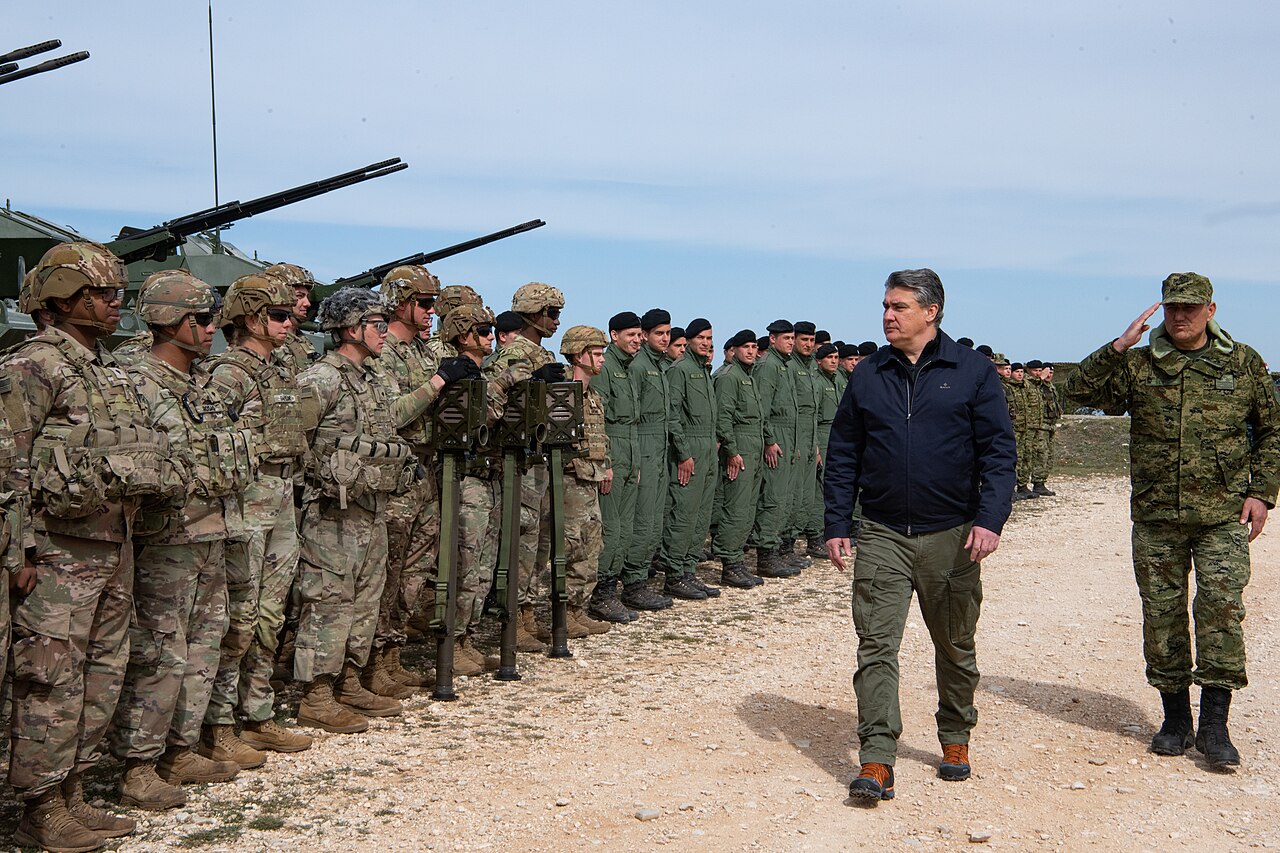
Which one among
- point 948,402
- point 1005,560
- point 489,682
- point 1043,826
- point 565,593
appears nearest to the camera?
point 1043,826

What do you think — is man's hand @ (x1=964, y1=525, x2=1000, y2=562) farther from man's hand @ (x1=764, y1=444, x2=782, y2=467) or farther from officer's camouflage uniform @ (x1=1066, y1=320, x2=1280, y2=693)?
man's hand @ (x1=764, y1=444, x2=782, y2=467)

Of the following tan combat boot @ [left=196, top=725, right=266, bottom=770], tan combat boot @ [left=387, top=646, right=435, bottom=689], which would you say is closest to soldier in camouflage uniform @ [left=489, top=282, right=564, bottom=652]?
tan combat boot @ [left=387, top=646, right=435, bottom=689]

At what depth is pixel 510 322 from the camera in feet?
27.5

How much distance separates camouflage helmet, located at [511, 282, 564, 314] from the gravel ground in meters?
2.27

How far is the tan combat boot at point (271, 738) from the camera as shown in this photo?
587 centimetres

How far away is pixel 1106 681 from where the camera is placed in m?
7.41

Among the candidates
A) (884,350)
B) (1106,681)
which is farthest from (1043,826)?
(1106,681)

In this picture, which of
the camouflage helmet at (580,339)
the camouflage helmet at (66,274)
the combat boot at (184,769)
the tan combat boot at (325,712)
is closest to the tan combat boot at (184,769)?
the combat boot at (184,769)

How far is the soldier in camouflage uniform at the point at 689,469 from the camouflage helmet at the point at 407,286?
364cm

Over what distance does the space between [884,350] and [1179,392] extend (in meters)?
1.53

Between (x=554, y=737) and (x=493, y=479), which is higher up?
(x=493, y=479)

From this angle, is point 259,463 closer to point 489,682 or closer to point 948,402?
point 489,682

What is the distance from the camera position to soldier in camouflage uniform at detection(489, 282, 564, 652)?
813cm

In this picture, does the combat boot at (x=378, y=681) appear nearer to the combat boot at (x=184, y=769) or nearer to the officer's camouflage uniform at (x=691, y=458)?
the combat boot at (x=184, y=769)
